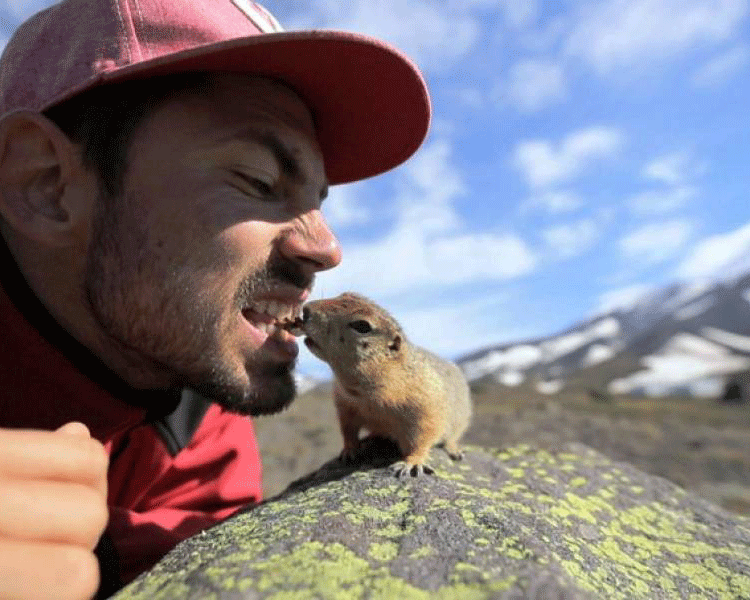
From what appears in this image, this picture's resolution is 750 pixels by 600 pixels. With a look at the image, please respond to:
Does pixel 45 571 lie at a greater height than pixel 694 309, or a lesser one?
lesser

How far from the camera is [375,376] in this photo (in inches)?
152

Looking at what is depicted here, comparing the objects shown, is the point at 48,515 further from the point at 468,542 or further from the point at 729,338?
the point at 729,338

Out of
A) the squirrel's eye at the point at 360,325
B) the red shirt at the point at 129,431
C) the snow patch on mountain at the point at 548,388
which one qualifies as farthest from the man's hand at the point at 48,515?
the snow patch on mountain at the point at 548,388

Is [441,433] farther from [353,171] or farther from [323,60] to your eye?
[323,60]

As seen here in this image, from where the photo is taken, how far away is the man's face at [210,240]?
2996 mm

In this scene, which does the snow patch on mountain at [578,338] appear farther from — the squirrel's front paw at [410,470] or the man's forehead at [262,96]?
the squirrel's front paw at [410,470]

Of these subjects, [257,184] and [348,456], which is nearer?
[257,184]

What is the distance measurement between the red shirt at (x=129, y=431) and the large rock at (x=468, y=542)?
565mm

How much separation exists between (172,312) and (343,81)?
1394 millimetres

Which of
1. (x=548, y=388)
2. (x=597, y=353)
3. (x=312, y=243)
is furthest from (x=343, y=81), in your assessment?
(x=597, y=353)

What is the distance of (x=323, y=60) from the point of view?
322 cm

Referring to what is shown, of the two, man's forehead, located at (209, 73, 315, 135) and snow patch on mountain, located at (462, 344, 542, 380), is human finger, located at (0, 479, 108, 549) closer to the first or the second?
man's forehead, located at (209, 73, 315, 135)

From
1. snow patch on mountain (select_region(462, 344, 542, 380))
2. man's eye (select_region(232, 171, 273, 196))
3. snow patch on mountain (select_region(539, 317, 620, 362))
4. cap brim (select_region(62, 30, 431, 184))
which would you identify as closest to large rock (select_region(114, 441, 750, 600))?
man's eye (select_region(232, 171, 273, 196))

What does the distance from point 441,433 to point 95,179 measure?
2.10 meters
